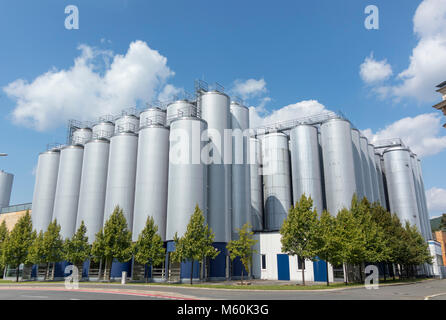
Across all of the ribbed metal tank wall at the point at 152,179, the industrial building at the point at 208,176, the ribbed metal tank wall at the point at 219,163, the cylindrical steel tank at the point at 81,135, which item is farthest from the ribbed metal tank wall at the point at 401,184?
the cylindrical steel tank at the point at 81,135

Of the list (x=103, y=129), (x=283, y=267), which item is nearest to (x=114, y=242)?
(x=283, y=267)

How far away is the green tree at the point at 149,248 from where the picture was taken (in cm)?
3975

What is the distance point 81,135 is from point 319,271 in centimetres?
4913

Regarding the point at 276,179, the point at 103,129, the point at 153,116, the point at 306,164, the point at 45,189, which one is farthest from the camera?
the point at 103,129

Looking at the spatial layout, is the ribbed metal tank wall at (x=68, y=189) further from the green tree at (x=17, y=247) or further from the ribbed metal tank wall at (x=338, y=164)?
the ribbed metal tank wall at (x=338, y=164)

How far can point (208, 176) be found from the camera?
48.1 meters

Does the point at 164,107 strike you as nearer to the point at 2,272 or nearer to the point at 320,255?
the point at 320,255

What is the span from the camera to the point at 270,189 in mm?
61031

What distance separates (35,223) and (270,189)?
136 ft

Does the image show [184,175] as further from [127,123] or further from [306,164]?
[306,164]

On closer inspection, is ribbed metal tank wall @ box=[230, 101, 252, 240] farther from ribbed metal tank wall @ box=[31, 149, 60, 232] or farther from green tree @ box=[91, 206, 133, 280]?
ribbed metal tank wall @ box=[31, 149, 60, 232]

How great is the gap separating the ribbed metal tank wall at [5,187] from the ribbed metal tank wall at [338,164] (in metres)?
77.3

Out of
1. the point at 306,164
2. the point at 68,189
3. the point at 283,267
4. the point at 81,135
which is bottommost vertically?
the point at 283,267
